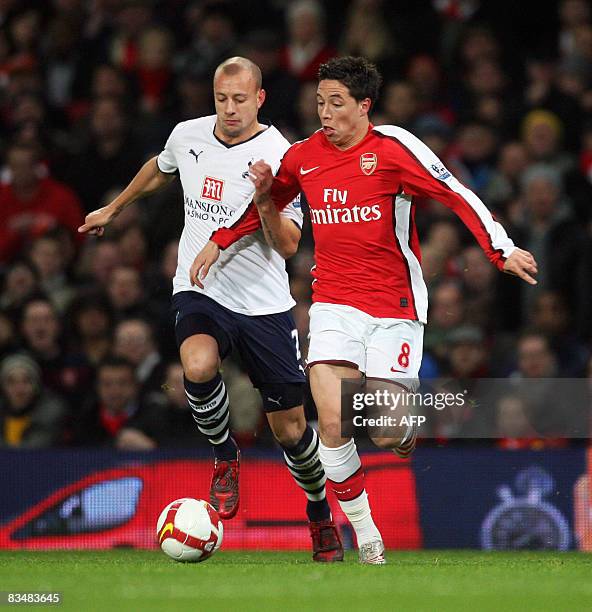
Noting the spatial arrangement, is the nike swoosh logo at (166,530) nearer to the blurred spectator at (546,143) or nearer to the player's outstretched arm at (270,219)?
the player's outstretched arm at (270,219)

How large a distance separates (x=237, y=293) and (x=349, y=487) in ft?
4.38

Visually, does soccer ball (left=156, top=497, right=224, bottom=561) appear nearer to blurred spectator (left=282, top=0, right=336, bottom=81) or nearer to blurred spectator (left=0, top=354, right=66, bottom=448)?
blurred spectator (left=0, top=354, right=66, bottom=448)

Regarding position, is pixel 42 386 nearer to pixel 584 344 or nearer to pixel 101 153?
pixel 101 153

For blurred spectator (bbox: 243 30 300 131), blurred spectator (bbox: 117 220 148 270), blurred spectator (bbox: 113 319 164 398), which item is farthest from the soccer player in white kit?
blurred spectator (bbox: 243 30 300 131)

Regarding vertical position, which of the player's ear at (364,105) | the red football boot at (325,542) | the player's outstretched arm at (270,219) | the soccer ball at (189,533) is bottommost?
the red football boot at (325,542)

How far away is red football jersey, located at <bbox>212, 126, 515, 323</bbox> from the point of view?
797 cm

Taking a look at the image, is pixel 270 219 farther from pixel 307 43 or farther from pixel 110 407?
pixel 307 43

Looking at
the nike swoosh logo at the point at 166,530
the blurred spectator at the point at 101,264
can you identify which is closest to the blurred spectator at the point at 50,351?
the blurred spectator at the point at 101,264

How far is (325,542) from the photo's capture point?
8.58m

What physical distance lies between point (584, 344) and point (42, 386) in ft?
12.9

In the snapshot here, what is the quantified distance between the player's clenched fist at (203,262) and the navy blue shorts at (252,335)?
26cm

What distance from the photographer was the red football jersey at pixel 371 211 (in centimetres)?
797

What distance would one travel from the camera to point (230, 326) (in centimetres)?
859

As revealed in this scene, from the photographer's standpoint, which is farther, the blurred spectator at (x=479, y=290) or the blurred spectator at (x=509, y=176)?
the blurred spectator at (x=509, y=176)
